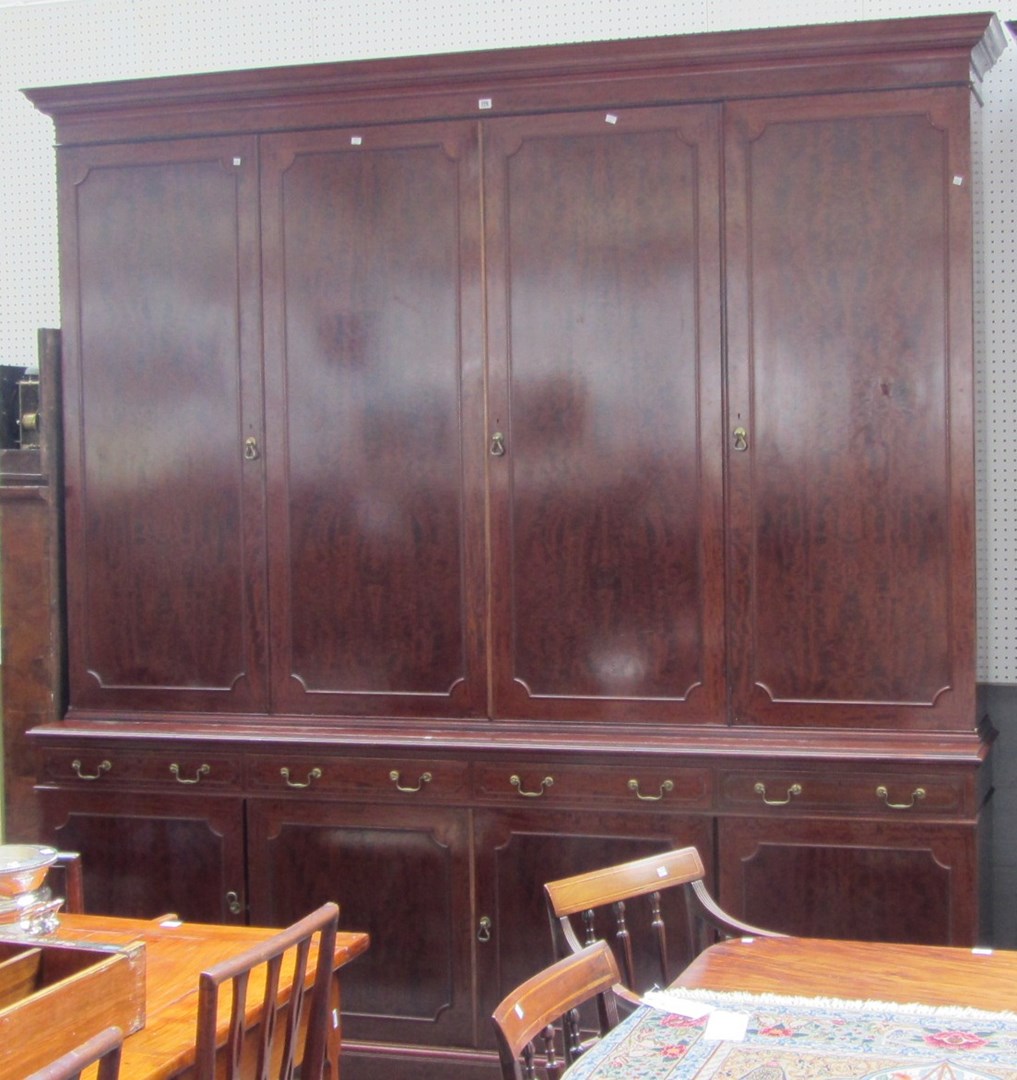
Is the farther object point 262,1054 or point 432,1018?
point 432,1018

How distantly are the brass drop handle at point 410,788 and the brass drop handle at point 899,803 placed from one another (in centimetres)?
121

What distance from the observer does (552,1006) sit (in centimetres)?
207

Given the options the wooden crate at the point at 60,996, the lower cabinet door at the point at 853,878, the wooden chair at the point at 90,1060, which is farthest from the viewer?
the lower cabinet door at the point at 853,878

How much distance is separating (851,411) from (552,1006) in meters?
2.11

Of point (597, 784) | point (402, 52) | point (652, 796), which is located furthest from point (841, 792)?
point (402, 52)

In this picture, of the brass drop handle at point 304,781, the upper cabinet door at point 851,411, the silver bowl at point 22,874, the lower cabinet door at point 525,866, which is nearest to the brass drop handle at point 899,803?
the upper cabinet door at point 851,411

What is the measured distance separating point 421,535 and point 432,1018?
4.42 feet

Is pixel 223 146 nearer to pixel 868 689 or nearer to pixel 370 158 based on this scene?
pixel 370 158

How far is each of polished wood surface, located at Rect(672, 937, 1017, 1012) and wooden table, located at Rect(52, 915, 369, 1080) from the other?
675mm

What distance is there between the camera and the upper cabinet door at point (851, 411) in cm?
365

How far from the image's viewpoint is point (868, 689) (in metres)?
3.73

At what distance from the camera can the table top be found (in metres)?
2.00

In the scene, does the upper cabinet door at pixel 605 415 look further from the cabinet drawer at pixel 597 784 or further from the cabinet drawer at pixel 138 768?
the cabinet drawer at pixel 138 768

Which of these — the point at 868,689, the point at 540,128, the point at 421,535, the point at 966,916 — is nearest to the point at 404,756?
the point at 421,535
